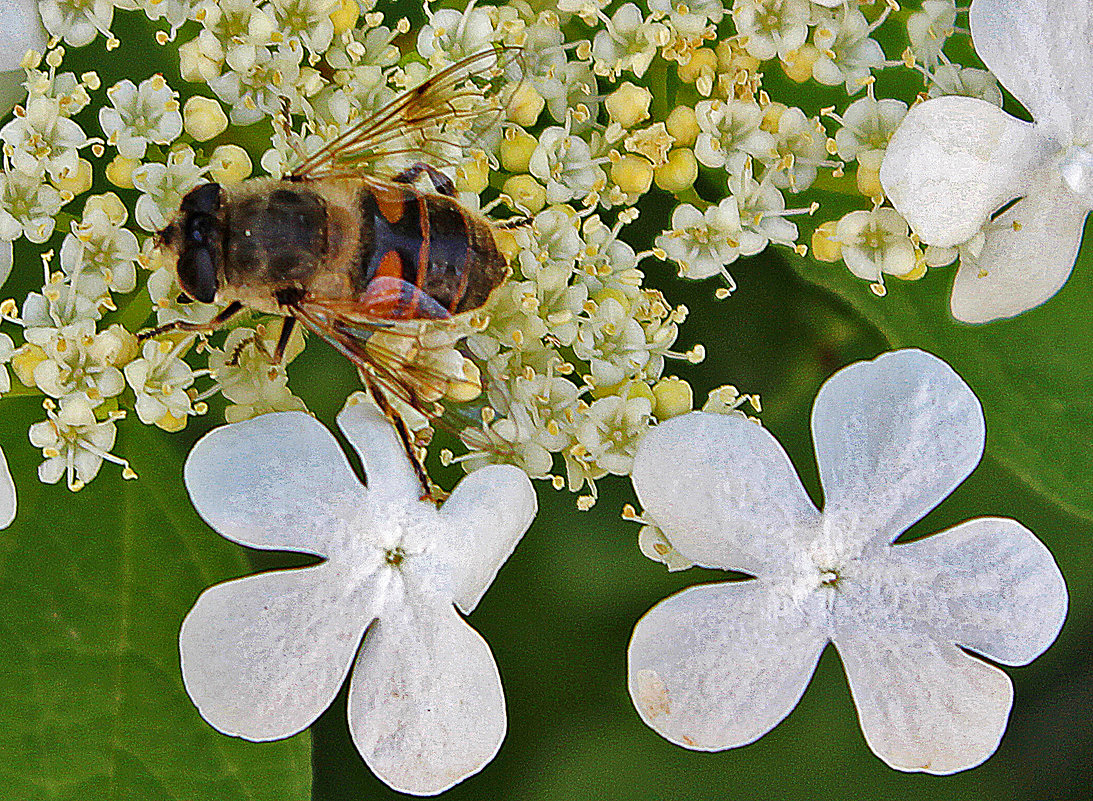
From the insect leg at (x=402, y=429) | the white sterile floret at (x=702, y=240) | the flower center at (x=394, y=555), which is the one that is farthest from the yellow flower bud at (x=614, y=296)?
the flower center at (x=394, y=555)

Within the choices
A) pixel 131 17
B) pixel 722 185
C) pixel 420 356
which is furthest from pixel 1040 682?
pixel 131 17

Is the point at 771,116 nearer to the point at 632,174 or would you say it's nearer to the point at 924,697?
the point at 632,174

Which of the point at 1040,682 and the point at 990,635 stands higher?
the point at 990,635

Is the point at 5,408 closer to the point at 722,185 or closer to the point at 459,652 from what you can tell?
the point at 459,652

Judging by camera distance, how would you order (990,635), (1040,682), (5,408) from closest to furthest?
(990,635) → (5,408) → (1040,682)

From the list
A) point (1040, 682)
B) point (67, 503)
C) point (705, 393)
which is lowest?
point (1040, 682)

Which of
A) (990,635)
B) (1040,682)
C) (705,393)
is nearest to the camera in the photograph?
(990,635)

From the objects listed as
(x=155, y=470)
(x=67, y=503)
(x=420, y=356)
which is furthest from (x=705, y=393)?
(x=67, y=503)

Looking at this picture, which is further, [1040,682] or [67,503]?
[1040,682]
